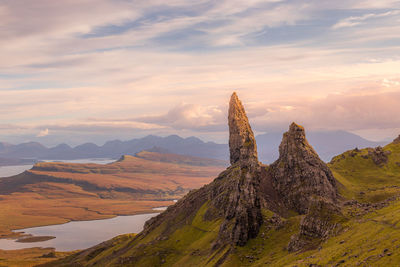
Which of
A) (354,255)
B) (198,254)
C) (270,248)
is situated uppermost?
(354,255)

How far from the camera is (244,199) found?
175m

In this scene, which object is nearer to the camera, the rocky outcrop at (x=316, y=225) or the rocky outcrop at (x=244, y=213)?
the rocky outcrop at (x=316, y=225)

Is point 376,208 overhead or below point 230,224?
overhead

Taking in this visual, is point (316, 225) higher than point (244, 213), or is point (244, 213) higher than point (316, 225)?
point (316, 225)

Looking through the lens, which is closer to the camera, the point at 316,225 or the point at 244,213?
the point at 316,225

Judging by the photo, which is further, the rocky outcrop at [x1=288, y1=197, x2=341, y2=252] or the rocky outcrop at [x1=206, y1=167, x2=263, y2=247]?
the rocky outcrop at [x1=206, y1=167, x2=263, y2=247]

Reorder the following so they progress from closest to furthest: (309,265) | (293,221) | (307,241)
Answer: (309,265) → (307,241) → (293,221)

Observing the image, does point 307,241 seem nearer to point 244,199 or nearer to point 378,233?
point 378,233

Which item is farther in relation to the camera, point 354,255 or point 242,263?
point 242,263

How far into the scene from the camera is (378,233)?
10506cm

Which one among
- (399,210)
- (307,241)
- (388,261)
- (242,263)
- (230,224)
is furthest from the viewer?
(230,224)

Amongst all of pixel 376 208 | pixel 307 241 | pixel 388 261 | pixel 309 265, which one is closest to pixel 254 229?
pixel 307 241

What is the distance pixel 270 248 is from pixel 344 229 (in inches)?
1507

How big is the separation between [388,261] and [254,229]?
8472 centimetres
